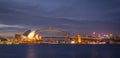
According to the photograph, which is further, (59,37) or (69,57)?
(59,37)

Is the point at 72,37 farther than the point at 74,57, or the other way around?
the point at 72,37

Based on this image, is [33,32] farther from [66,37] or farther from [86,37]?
[86,37]

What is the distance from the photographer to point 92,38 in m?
165

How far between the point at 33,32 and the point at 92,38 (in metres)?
31.4

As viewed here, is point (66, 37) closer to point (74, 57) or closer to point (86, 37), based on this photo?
point (86, 37)

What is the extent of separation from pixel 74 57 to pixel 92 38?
96119 millimetres

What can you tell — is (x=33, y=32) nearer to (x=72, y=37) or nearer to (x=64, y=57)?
(x=72, y=37)

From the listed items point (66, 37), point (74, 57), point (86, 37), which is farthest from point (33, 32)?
point (74, 57)

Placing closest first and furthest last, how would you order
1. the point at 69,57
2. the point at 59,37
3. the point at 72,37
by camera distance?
1. the point at 69,57
2. the point at 59,37
3. the point at 72,37

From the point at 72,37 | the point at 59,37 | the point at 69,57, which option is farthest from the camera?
the point at 72,37

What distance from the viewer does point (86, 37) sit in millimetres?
162125

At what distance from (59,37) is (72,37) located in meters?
12.6

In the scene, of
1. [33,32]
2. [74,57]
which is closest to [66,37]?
[33,32]

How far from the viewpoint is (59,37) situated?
158 meters
